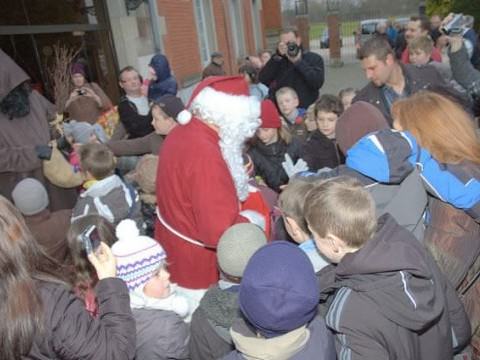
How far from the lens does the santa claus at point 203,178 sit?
2.17m

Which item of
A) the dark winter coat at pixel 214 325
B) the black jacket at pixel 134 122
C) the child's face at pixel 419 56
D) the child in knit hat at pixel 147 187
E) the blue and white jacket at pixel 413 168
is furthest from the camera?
the child's face at pixel 419 56

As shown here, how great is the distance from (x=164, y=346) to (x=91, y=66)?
6115mm

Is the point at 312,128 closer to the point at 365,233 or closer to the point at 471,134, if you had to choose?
the point at 471,134

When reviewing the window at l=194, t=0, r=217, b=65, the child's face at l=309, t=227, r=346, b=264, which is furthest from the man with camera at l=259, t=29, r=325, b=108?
the window at l=194, t=0, r=217, b=65

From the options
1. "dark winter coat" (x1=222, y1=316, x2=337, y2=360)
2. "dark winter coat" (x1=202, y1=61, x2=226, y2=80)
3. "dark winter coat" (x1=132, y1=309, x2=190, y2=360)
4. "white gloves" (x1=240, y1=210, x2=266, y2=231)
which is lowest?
"dark winter coat" (x1=132, y1=309, x2=190, y2=360)

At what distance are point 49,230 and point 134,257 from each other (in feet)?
3.70

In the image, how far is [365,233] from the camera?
65.8 inches

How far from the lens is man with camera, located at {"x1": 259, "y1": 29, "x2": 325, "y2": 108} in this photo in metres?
5.55

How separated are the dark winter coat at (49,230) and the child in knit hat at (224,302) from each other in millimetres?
1234

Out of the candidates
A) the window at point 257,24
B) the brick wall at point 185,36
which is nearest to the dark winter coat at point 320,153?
the brick wall at point 185,36

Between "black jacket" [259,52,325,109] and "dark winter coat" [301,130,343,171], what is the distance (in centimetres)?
192

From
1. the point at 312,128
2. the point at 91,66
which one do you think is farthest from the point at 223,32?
the point at 312,128

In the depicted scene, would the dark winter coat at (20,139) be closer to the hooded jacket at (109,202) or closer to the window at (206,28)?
the hooded jacket at (109,202)

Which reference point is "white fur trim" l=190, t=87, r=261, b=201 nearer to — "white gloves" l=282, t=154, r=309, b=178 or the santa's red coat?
the santa's red coat
